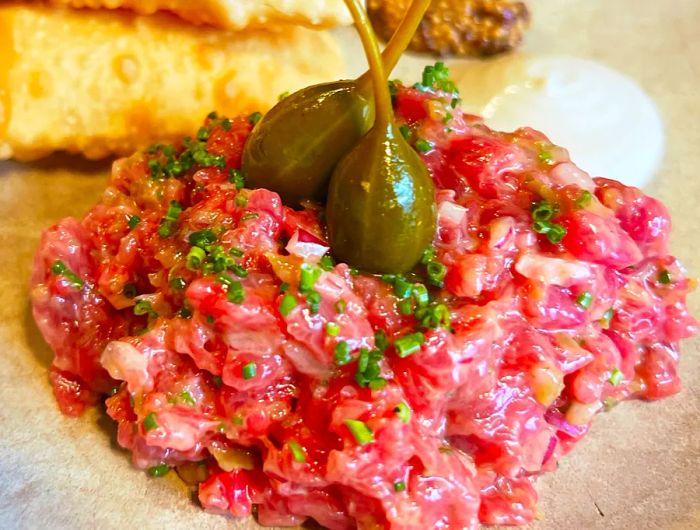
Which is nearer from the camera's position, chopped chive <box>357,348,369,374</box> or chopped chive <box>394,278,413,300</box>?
chopped chive <box>357,348,369,374</box>

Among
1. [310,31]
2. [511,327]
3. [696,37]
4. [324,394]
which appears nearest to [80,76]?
[310,31]

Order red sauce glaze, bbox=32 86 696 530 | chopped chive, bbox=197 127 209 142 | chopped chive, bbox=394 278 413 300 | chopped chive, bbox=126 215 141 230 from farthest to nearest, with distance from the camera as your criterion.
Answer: chopped chive, bbox=197 127 209 142, chopped chive, bbox=126 215 141 230, chopped chive, bbox=394 278 413 300, red sauce glaze, bbox=32 86 696 530

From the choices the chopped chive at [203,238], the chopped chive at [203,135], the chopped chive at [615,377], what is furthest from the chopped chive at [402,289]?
the chopped chive at [203,135]

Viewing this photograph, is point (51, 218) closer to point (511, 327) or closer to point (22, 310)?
point (22, 310)

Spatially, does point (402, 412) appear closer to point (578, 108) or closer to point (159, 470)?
point (159, 470)

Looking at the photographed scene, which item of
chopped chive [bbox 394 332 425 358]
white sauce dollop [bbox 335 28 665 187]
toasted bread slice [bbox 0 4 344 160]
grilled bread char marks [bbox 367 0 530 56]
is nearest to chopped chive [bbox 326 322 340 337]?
chopped chive [bbox 394 332 425 358]

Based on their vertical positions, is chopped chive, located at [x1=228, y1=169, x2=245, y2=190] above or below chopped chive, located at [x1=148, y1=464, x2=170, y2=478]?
above

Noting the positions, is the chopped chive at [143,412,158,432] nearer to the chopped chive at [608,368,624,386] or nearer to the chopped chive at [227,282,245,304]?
the chopped chive at [227,282,245,304]
